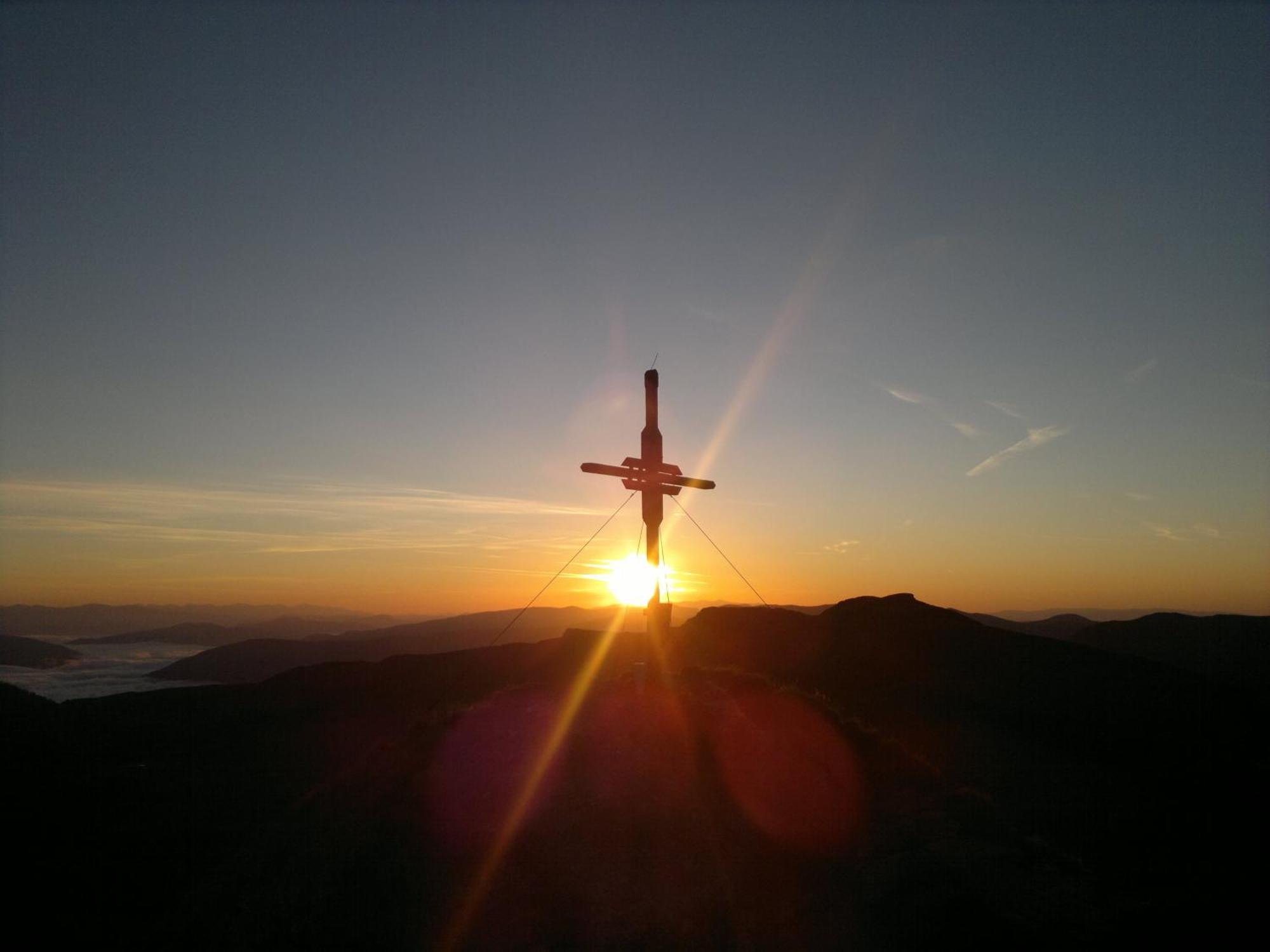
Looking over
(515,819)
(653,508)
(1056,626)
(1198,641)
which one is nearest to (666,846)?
(515,819)

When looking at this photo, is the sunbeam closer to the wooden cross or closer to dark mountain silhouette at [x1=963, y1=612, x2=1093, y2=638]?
the wooden cross

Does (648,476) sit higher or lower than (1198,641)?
higher

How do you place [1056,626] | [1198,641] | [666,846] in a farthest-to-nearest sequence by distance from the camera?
[1056,626], [1198,641], [666,846]

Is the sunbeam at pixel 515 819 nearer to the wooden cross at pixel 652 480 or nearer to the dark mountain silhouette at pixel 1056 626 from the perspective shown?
the wooden cross at pixel 652 480

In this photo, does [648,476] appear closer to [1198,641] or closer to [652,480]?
[652,480]

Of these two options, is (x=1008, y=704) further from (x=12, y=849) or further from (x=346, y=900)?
(x=12, y=849)

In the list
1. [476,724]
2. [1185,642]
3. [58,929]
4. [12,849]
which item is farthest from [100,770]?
[1185,642]

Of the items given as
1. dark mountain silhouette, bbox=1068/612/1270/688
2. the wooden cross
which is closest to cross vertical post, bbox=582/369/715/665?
the wooden cross
